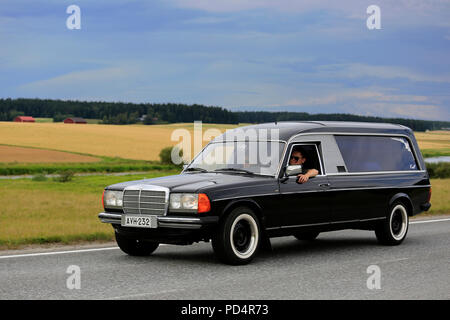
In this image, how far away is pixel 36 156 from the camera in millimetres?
59000

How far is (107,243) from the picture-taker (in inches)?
472

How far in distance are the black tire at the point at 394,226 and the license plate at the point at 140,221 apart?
430cm

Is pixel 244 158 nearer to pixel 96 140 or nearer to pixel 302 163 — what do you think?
pixel 302 163

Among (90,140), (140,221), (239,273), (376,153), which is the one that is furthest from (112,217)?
(90,140)

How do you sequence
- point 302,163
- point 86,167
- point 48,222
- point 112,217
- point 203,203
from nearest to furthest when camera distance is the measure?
point 203,203 → point 112,217 → point 302,163 → point 48,222 → point 86,167

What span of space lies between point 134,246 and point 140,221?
1128mm

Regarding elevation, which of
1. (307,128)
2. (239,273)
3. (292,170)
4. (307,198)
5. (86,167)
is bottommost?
(86,167)

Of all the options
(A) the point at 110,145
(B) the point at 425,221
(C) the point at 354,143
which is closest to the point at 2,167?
(A) the point at 110,145

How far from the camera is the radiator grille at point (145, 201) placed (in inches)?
355

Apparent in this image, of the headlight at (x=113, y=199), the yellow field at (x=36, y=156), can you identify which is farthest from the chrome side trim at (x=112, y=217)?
the yellow field at (x=36, y=156)

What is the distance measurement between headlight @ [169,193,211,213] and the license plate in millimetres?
302

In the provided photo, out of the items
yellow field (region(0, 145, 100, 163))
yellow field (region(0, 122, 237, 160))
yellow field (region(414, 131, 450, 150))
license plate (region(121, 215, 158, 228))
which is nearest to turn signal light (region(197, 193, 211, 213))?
license plate (region(121, 215, 158, 228))

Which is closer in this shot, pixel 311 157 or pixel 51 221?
pixel 311 157

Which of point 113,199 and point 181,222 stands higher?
point 113,199
